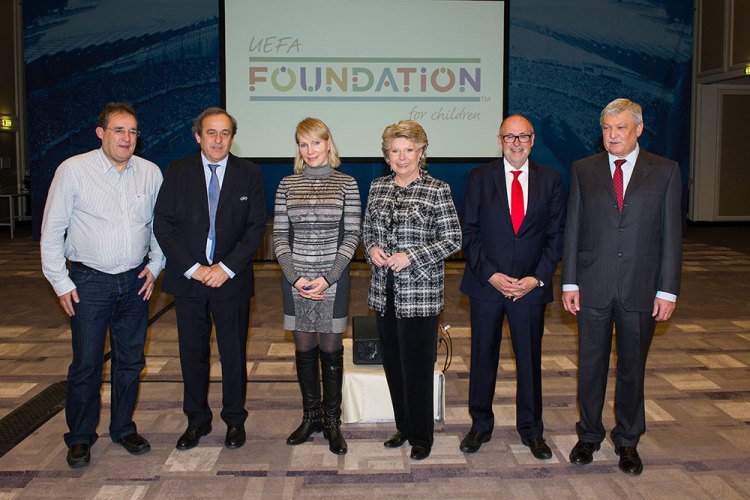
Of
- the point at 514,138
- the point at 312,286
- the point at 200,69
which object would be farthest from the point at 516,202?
the point at 200,69

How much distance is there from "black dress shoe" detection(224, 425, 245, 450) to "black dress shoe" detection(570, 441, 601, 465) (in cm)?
150

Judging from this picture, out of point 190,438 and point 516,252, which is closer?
point 516,252

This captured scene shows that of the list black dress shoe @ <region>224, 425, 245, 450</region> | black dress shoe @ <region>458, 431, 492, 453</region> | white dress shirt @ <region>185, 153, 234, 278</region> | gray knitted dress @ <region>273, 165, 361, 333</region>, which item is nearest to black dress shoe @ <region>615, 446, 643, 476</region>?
black dress shoe @ <region>458, 431, 492, 453</region>

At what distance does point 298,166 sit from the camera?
3.29 meters

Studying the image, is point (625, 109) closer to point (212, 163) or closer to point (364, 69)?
point (212, 163)

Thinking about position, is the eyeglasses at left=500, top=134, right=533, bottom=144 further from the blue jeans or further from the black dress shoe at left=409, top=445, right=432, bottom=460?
the blue jeans

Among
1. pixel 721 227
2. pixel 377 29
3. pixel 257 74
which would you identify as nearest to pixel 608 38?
pixel 377 29

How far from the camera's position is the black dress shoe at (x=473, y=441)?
3.34 m

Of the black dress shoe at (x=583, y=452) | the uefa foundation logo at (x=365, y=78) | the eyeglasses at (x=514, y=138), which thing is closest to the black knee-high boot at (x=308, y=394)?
the black dress shoe at (x=583, y=452)

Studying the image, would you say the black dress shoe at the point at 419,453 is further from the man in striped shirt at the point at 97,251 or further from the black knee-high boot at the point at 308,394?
the man in striped shirt at the point at 97,251

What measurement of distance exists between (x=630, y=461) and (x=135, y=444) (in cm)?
217

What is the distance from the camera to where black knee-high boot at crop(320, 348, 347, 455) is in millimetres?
3365

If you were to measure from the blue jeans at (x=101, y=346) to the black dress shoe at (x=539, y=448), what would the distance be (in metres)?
1.82

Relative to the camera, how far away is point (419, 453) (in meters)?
3.25
